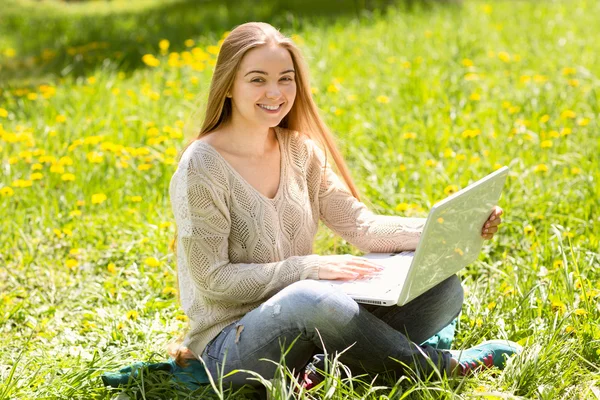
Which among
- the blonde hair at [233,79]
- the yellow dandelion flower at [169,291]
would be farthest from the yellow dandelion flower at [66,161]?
the blonde hair at [233,79]

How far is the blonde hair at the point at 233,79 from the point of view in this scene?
2.57 m

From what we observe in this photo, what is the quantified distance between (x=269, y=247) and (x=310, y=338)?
33cm

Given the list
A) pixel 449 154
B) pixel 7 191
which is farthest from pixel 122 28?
pixel 449 154

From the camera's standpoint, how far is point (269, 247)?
8.53ft

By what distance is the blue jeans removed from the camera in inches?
93.0

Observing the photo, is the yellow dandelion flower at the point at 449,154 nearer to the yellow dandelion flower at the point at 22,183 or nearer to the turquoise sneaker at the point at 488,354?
the turquoise sneaker at the point at 488,354

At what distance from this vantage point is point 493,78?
540 centimetres

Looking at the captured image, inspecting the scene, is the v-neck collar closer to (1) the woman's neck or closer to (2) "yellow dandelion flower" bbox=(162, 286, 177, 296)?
(1) the woman's neck

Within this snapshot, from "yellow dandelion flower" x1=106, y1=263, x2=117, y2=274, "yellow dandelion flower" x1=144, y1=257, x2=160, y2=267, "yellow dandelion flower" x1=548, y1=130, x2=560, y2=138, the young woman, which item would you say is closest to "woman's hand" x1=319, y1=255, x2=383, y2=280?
the young woman

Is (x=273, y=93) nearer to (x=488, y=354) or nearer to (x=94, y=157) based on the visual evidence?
(x=488, y=354)

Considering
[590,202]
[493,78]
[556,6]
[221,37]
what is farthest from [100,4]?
[590,202]

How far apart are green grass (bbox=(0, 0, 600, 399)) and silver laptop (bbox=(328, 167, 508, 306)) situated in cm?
24

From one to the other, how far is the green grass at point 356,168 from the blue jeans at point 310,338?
0.08 metres

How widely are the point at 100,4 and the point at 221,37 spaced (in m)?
4.17
